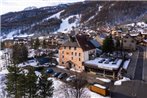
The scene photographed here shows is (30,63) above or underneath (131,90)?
above

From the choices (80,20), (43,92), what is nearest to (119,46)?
(43,92)

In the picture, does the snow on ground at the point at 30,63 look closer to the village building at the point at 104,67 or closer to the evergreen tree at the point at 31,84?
the village building at the point at 104,67

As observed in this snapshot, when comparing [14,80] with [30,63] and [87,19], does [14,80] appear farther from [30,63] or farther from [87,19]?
[87,19]

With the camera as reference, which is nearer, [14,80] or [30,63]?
[14,80]

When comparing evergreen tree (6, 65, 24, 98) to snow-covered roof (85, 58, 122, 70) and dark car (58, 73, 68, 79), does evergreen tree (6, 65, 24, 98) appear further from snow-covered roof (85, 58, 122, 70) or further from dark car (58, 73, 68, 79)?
snow-covered roof (85, 58, 122, 70)

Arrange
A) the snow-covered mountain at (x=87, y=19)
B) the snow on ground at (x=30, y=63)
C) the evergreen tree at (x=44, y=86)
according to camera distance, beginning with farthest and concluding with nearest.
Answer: the snow-covered mountain at (x=87, y=19), the snow on ground at (x=30, y=63), the evergreen tree at (x=44, y=86)

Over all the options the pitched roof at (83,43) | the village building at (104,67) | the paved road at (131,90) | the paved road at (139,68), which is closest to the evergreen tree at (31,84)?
the paved road at (131,90)

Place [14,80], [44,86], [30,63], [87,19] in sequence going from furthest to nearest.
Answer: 1. [87,19]
2. [30,63]
3. [44,86]
4. [14,80]

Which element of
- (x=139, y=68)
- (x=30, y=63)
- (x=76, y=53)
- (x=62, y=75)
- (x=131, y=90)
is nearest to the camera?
(x=131, y=90)

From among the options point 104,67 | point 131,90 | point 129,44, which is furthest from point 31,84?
point 129,44

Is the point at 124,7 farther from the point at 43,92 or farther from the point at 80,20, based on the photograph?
the point at 43,92
